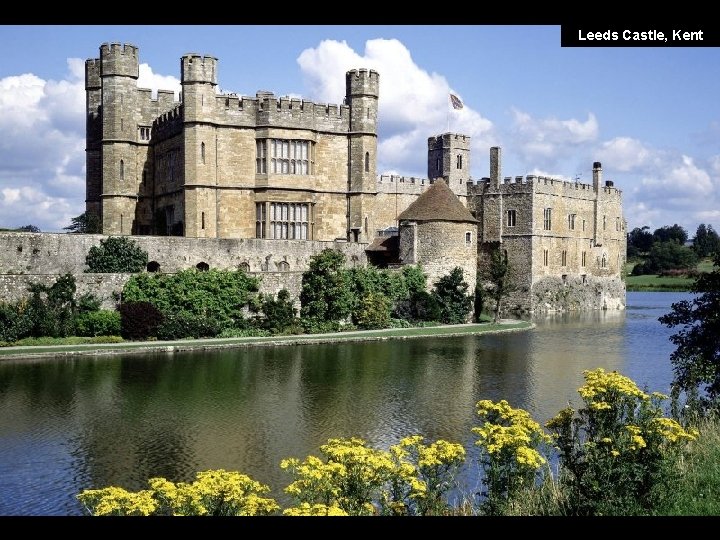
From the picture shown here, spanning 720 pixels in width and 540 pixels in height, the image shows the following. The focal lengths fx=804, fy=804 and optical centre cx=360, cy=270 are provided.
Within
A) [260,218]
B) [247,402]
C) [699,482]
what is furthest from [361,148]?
[699,482]

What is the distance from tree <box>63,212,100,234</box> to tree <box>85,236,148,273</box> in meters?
7.12

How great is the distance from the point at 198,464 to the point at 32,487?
269cm

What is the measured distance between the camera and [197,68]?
39344 millimetres

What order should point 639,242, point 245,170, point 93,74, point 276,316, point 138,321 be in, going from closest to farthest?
point 138,321 < point 276,316 < point 245,170 < point 93,74 < point 639,242

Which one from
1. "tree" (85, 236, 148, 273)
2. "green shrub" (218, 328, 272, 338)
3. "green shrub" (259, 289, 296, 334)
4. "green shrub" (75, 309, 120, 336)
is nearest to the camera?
"green shrub" (75, 309, 120, 336)

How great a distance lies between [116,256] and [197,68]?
34.6 ft

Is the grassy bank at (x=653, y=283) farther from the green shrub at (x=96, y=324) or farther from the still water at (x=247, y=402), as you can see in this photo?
the green shrub at (x=96, y=324)

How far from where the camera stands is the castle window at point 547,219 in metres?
56.8

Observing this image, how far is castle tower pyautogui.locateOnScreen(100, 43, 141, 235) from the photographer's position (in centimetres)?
4166

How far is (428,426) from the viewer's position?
1709 centimetres

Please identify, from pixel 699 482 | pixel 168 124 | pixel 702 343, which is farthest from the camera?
pixel 168 124

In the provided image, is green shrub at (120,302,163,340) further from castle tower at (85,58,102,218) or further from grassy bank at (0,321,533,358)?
castle tower at (85,58,102,218)

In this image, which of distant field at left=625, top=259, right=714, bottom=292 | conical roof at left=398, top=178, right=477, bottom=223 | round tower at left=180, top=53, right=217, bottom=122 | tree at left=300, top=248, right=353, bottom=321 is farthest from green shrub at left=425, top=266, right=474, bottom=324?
distant field at left=625, top=259, right=714, bottom=292

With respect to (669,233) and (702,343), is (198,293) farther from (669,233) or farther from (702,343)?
(669,233)
